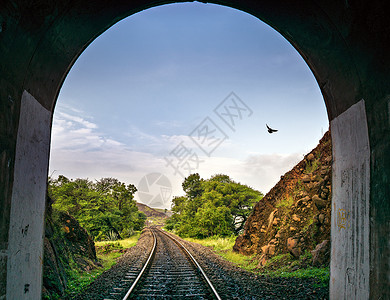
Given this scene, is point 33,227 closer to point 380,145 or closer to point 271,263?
point 380,145

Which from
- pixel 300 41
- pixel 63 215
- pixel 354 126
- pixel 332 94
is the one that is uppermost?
pixel 300 41

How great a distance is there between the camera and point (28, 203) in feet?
13.3

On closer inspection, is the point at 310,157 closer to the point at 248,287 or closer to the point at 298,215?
the point at 298,215

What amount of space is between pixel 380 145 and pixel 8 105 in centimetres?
477

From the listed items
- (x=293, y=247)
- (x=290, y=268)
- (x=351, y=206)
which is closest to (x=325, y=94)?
(x=351, y=206)

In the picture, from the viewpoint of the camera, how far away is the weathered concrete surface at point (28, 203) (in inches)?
145

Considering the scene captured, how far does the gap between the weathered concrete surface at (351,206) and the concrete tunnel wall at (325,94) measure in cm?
2

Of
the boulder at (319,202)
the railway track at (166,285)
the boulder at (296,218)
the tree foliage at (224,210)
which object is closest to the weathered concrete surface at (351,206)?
the railway track at (166,285)

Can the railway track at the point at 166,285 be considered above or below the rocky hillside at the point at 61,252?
below

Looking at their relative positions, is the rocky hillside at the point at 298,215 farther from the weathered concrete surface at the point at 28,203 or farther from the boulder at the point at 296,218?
the weathered concrete surface at the point at 28,203

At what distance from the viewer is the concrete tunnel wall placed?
11.4 ft

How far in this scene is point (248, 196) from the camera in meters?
26.0

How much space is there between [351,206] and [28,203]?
4850 millimetres

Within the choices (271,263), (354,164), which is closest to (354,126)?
(354,164)
